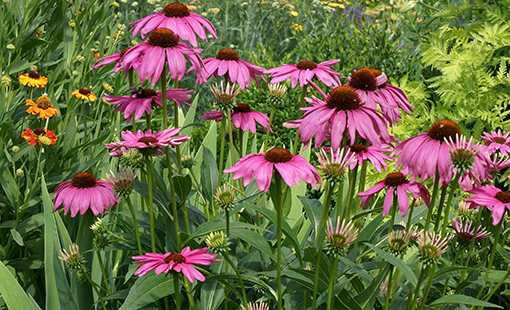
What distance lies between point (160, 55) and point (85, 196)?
417 mm

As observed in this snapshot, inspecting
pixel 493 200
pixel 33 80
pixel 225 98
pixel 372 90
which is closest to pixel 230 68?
pixel 225 98

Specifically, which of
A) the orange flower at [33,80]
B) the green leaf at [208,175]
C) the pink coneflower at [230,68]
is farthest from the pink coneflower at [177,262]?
the orange flower at [33,80]

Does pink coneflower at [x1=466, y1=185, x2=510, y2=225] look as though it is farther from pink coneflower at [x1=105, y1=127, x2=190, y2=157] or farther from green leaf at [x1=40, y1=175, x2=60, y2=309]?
green leaf at [x1=40, y1=175, x2=60, y2=309]

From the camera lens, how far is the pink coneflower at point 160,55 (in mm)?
1078

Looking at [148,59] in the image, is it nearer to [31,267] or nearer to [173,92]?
[173,92]

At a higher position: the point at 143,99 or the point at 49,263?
the point at 143,99

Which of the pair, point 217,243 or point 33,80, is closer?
point 217,243

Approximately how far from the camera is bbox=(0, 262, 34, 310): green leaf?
1.17m

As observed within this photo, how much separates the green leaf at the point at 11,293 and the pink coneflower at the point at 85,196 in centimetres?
20

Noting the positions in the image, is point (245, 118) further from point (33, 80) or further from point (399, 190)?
point (33, 80)

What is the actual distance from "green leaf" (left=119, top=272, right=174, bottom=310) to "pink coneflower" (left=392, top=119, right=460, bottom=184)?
61 cm

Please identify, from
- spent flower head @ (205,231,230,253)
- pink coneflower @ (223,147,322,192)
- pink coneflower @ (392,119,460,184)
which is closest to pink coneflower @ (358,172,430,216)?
Answer: pink coneflower @ (392,119,460,184)

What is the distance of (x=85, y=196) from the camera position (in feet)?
4.00

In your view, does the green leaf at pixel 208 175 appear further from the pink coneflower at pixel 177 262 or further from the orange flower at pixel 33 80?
the orange flower at pixel 33 80
